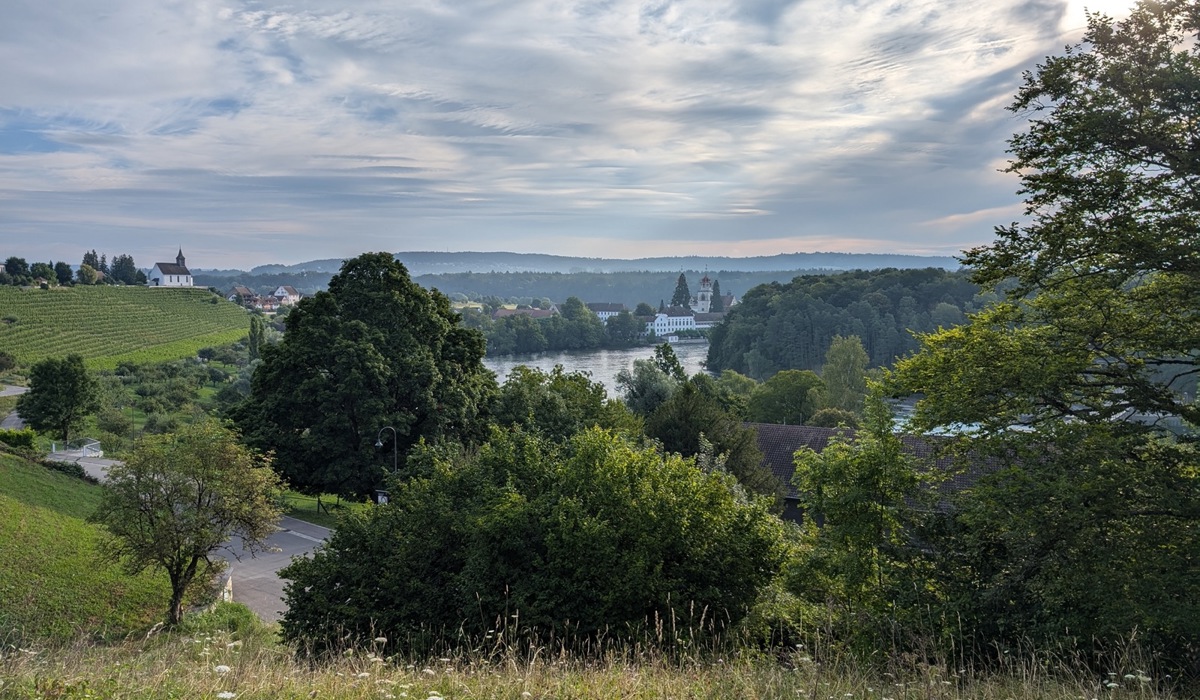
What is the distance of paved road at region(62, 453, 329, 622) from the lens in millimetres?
17836

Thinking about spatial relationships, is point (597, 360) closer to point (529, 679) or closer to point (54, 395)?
point (54, 395)

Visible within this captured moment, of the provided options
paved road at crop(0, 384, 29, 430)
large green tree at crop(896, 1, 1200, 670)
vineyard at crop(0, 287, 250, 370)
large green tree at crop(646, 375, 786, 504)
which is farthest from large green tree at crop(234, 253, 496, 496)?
vineyard at crop(0, 287, 250, 370)

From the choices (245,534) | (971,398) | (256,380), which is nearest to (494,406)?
(256,380)

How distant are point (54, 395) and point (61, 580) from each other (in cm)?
2637

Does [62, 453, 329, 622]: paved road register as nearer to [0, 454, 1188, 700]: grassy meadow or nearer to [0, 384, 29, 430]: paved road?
[0, 454, 1188, 700]: grassy meadow

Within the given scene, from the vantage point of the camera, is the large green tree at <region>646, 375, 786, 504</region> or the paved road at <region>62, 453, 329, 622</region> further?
the large green tree at <region>646, 375, 786, 504</region>

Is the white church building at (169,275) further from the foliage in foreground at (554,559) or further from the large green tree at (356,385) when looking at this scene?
the foliage in foreground at (554,559)

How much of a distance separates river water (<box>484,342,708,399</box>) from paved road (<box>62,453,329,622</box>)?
56428mm

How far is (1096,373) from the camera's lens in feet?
35.3

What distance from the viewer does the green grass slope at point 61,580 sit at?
14.2 metres

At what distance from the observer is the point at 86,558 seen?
17719mm

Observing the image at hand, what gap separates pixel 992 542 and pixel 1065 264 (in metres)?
4.06

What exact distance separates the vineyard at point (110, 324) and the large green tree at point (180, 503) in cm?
4429

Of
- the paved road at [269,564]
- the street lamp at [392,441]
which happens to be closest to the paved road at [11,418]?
the paved road at [269,564]
